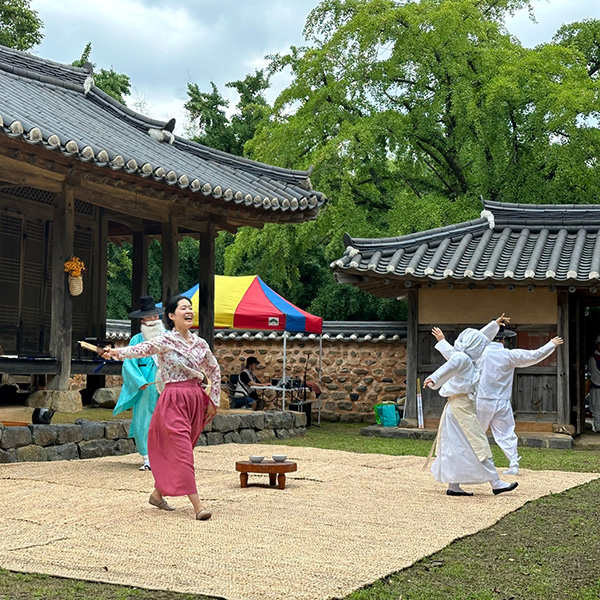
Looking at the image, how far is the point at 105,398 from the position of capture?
12.5 m

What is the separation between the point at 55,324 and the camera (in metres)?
10.2

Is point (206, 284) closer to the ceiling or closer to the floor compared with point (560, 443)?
closer to the ceiling

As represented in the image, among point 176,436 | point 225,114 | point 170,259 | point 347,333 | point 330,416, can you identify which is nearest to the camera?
point 176,436

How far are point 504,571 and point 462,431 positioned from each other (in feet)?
9.58

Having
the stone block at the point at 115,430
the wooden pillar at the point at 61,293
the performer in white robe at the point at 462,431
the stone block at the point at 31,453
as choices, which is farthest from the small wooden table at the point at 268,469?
the wooden pillar at the point at 61,293

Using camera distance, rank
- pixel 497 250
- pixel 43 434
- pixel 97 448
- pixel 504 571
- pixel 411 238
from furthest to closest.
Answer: pixel 411 238 < pixel 497 250 < pixel 97 448 < pixel 43 434 < pixel 504 571

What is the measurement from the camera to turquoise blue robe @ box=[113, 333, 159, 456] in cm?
848

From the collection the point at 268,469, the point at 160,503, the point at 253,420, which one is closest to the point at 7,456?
the point at 268,469

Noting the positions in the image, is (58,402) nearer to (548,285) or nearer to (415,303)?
(415,303)

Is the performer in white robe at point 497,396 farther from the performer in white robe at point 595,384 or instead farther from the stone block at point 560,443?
the performer in white robe at point 595,384

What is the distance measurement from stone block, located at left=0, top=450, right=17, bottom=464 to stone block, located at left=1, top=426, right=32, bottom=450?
0.05 meters

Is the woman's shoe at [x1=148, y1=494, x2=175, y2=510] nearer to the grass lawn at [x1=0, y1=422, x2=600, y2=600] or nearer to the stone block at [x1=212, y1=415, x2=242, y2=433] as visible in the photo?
the grass lawn at [x1=0, y1=422, x2=600, y2=600]

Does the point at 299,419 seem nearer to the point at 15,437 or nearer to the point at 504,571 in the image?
the point at 15,437

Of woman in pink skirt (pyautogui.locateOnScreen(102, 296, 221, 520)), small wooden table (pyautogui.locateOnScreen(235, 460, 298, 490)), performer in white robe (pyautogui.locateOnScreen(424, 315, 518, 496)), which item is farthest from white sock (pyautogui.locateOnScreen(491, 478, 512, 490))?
woman in pink skirt (pyautogui.locateOnScreen(102, 296, 221, 520))
